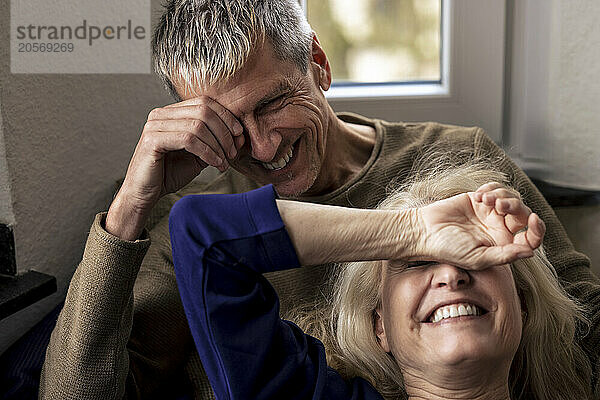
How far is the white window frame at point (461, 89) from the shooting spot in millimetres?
2318

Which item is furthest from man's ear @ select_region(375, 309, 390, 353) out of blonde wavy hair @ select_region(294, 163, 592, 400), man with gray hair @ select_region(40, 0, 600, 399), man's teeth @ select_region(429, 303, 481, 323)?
man with gray hair @ select_region(40, 0, 600, 399)

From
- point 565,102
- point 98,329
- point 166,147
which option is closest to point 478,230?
point 166,147

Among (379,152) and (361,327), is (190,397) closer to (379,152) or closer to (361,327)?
(361,327)

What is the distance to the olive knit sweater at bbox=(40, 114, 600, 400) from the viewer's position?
136 cm

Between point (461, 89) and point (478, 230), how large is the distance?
1337 mm

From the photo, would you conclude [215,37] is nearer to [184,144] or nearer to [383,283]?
[184,144]

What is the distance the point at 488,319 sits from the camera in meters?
1.19

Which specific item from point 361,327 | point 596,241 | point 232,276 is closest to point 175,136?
point 232,276

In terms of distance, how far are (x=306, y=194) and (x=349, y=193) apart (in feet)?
0.39

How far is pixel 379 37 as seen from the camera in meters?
2.40

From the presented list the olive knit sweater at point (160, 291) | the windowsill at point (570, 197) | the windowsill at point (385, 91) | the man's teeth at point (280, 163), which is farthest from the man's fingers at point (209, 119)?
the windowsill at point (570, 197)

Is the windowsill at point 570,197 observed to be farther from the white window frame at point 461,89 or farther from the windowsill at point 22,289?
the windowsill at point 22,289

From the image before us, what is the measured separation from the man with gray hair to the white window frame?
2.07 feet

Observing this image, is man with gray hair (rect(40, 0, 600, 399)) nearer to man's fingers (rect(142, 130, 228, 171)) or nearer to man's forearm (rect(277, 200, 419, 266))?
man's fingers (rect(142, 130, 228, 171))
